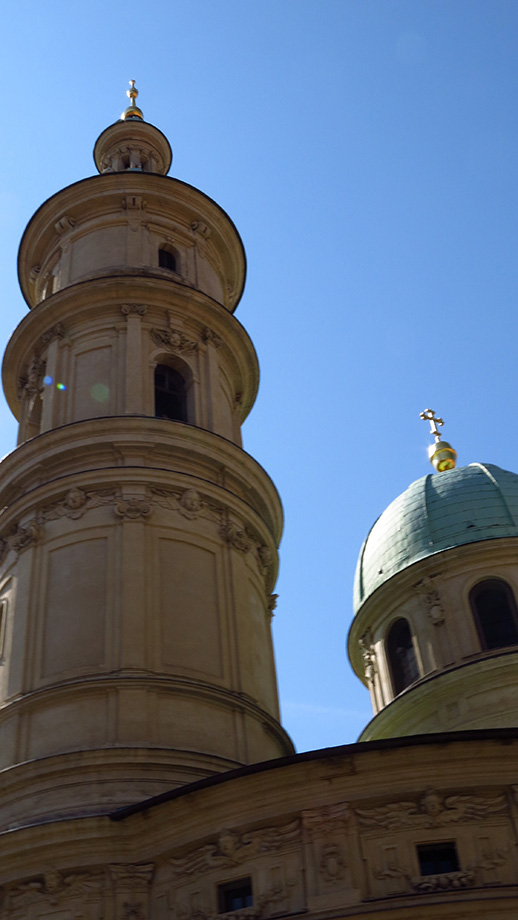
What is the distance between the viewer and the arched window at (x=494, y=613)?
27359 millimetres

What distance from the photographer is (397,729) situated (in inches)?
1083

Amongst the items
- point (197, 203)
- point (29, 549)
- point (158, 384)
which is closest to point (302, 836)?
point (29, 549)

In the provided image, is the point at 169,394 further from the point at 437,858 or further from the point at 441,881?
the point at 441,881

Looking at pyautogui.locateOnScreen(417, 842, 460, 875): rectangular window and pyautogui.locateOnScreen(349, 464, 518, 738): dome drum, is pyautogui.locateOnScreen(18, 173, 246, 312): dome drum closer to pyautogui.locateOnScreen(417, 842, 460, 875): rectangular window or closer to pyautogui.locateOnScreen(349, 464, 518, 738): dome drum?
pyautogui.locateOnScreen(349, 464, 518, 738): dome drum

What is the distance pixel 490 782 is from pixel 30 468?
11.2 meters

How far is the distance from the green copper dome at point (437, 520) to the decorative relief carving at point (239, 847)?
15.1 m

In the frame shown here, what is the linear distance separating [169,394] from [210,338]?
178 cm

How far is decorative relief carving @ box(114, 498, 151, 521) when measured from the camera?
21000 millimetres

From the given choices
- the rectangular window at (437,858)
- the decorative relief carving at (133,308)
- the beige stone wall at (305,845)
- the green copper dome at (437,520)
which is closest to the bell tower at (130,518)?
the decorative relief carving at (133,308)

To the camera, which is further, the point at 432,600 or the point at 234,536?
the point at 432,600

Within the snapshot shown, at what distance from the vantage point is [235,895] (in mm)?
15141

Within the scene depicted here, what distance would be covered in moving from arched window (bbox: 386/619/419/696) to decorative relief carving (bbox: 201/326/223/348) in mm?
8968

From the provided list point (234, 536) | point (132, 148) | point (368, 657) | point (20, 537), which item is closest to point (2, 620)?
point (20, 537)

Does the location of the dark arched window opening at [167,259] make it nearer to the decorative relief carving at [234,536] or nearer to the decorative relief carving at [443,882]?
the decorative relief carving at [234,536]
